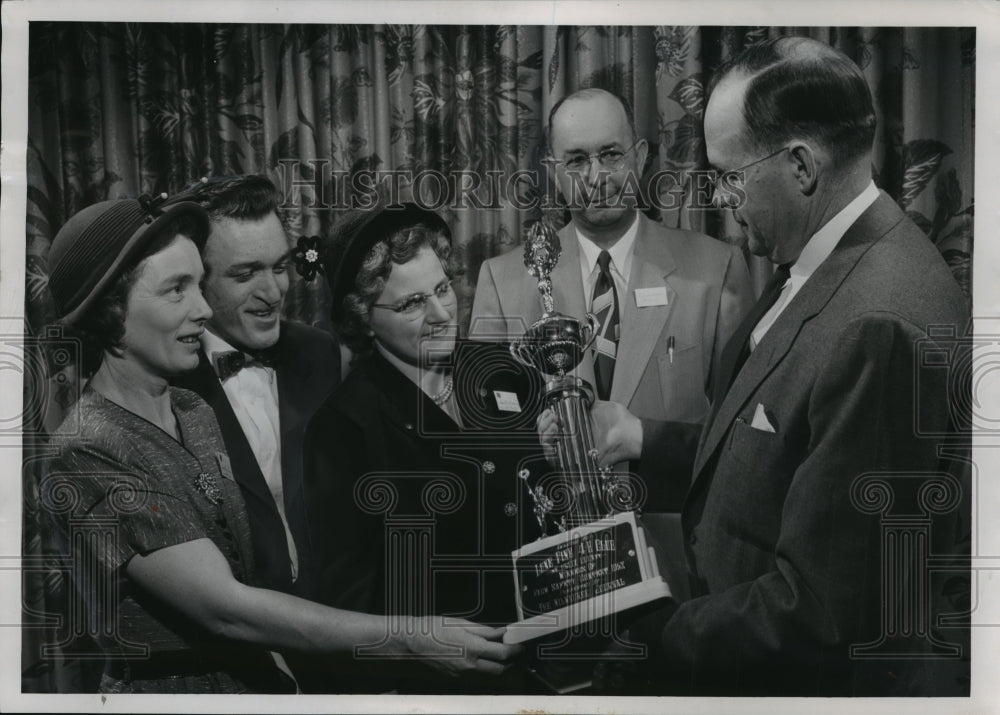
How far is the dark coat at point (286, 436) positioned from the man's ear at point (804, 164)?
3.79ft

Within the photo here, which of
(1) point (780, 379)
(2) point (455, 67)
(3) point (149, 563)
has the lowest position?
(3) point (149, 563)

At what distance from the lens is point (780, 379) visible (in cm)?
222

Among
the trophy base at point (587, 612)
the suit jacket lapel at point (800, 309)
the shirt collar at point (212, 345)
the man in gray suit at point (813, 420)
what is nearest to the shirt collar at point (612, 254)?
the man in gray suit at point (813, 420)

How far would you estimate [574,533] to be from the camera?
Result: 2.29 metres

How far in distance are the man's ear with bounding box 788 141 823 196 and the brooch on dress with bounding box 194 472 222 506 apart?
154 centimetres

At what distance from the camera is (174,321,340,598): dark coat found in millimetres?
2307

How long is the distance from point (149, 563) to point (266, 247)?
2.60 ft

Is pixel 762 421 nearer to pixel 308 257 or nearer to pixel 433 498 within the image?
pixel 433 498

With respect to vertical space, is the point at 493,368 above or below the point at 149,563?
above

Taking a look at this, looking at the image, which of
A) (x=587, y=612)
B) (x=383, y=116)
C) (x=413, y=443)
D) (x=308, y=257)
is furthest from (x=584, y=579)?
(x=383, y=116)

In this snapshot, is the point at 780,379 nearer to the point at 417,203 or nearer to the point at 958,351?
the point at 958,351

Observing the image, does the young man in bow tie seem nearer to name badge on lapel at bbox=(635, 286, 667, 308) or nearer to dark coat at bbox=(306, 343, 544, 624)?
dark coat at bbox=(306, 343, 544, 624)

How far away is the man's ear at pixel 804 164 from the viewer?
2260 millimetres

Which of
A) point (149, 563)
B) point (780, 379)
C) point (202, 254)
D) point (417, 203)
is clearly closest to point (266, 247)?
point (202, 254)
